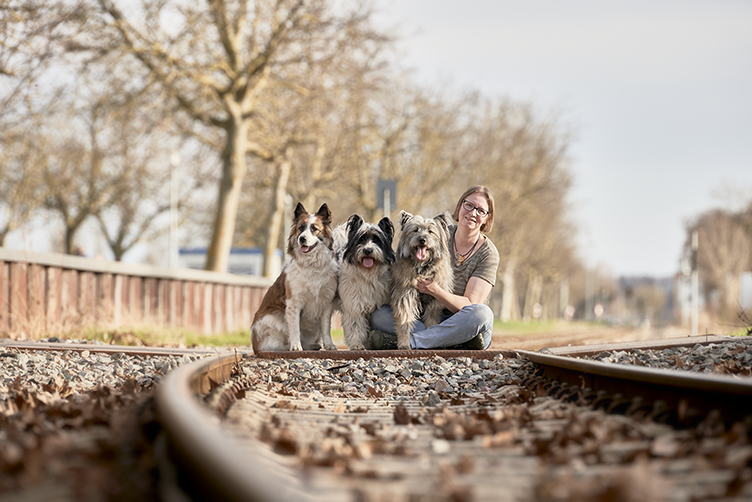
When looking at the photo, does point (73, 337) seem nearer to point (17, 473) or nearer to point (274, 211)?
point (17, 473)

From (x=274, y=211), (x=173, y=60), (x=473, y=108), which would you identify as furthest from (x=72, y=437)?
(x=473, y=108)

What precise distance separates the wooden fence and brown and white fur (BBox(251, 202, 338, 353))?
3.91 m

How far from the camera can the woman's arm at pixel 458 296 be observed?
272 inches

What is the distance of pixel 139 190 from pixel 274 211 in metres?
17.2

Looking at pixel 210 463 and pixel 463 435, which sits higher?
pixel 210 463

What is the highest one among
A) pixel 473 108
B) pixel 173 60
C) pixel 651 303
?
pixel 473 108

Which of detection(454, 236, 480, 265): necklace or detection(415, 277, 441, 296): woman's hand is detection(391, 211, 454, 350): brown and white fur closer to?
detection(415, 277, 441, 296): woman's hand

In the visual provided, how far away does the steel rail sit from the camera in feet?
10.9

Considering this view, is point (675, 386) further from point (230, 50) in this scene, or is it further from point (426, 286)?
point (230, 50)

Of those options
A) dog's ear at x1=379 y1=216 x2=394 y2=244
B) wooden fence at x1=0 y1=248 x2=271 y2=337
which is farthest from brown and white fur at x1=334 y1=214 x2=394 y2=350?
wooden fence at x1=0 y1=248 x2=271 y2=337

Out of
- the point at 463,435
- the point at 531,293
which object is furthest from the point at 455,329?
the point at 531,293

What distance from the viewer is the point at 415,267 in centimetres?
694

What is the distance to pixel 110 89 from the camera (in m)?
16.7

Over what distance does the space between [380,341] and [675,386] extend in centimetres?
400
